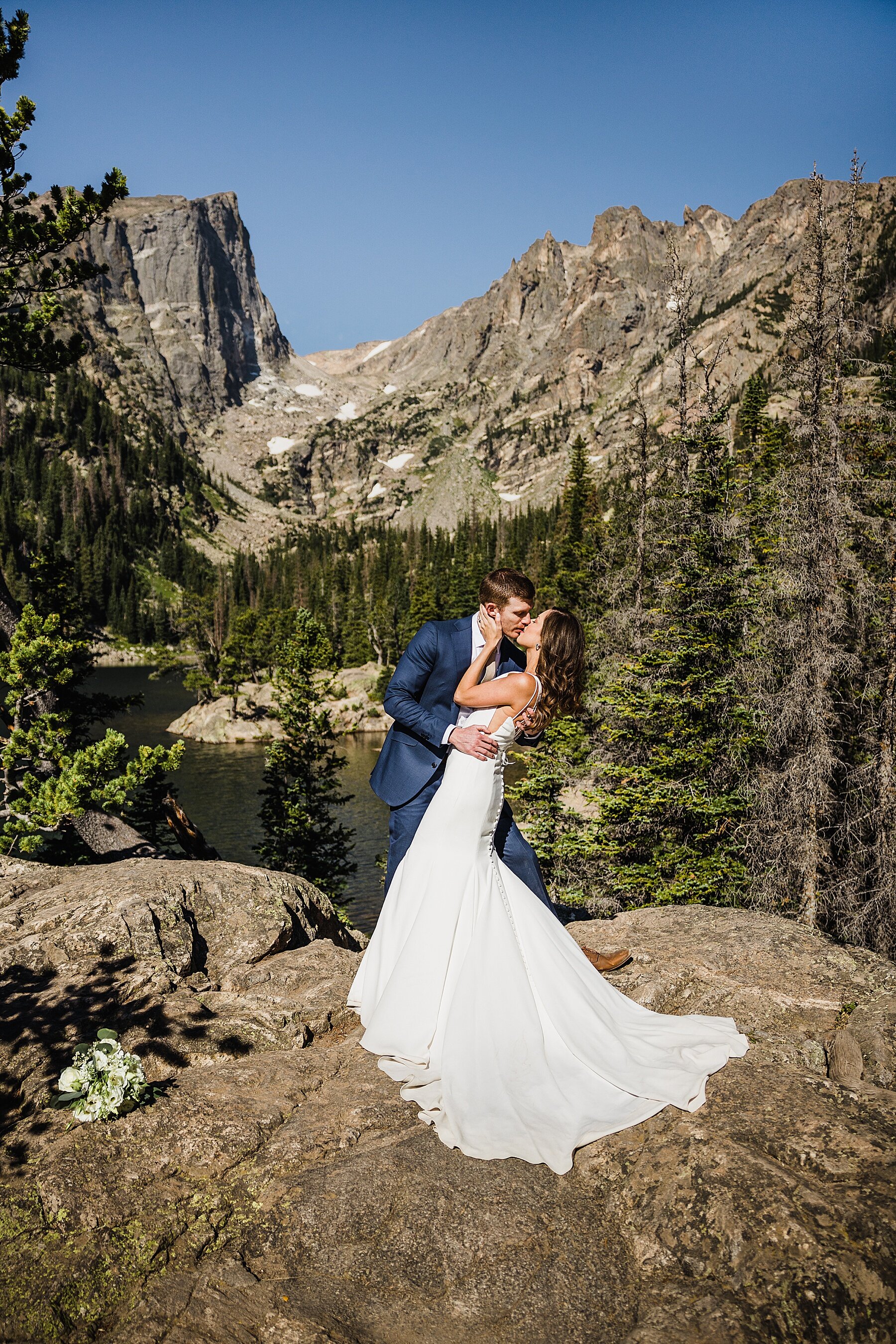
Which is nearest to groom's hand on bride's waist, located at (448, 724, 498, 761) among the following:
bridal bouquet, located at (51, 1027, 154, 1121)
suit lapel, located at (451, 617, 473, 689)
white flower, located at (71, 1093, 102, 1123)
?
suit lapel, located at (451, 617, 473, 689)

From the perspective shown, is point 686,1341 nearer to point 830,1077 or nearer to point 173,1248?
point 173,1248

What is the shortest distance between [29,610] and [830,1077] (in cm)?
1146

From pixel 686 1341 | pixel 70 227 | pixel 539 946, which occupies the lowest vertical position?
pixel 686 1341

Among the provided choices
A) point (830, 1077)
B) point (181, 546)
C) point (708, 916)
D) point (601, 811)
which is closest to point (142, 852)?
point (708, 916)

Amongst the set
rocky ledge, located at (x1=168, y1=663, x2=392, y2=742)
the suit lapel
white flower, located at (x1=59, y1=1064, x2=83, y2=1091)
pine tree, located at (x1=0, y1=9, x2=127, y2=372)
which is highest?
pine tree, located at (x1=0, y1=9, x2=127, y2=372)

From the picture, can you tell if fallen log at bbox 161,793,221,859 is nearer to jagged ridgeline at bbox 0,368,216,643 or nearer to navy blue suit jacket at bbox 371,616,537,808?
navy blue suit jacket at bbox 371,616,537,808

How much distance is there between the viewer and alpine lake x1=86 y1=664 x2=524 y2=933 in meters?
30.0

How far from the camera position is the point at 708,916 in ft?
24.1

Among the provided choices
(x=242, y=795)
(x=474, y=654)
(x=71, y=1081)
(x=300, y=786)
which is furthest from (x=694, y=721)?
(x=242, y=795)

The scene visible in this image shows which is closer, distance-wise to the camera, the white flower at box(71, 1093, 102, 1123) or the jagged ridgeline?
the white flower at box(71, 1093, 102, 1123)

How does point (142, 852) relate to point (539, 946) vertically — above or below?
below

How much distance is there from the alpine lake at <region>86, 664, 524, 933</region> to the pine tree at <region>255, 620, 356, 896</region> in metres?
1.20

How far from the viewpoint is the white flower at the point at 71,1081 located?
4113 millimetres

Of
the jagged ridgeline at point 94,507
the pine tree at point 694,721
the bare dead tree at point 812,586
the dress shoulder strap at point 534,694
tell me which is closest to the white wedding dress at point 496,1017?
the dress shoulder strap at point 534,694
